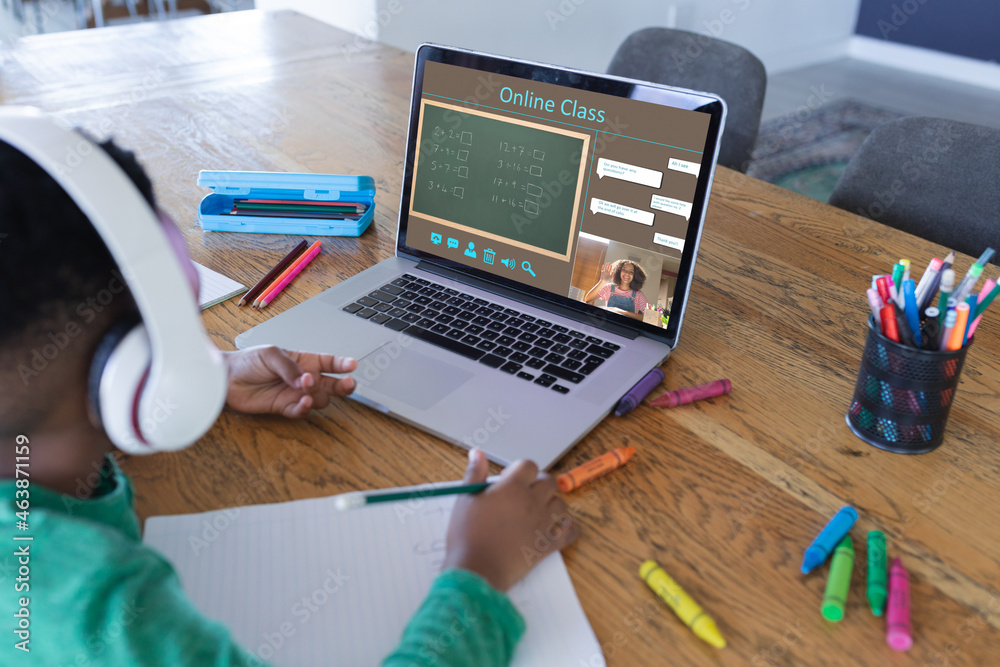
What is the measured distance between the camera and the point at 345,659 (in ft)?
1.76

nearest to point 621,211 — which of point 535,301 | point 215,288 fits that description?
point 535,301

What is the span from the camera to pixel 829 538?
2.04ft

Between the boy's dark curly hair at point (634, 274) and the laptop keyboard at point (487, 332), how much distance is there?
73 millimetres

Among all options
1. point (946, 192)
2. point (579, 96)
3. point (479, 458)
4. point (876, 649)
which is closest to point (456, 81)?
point (579, 96)

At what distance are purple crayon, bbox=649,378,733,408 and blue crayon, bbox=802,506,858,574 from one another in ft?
0.62

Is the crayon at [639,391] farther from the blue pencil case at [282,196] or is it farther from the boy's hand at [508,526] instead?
the blue pencil case at [282,196]

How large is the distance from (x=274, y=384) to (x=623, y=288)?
40 centimetres

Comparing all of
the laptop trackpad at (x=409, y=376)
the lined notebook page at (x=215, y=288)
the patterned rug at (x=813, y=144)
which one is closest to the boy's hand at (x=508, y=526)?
the laptop trackpad at (x=409, y=376)

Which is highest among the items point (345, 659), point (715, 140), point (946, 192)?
point (715, 140)

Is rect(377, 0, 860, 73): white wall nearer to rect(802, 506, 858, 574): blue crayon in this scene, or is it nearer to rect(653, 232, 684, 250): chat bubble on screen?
rect(653, 232, 684, 250): chat bubble on screen

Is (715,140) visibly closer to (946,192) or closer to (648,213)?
(648,213)

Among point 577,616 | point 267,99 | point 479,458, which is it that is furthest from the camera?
point 267,99

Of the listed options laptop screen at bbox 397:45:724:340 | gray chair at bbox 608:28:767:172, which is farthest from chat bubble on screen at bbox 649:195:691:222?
gray chair at bbox 608:28:767:172

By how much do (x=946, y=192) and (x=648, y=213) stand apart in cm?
71
